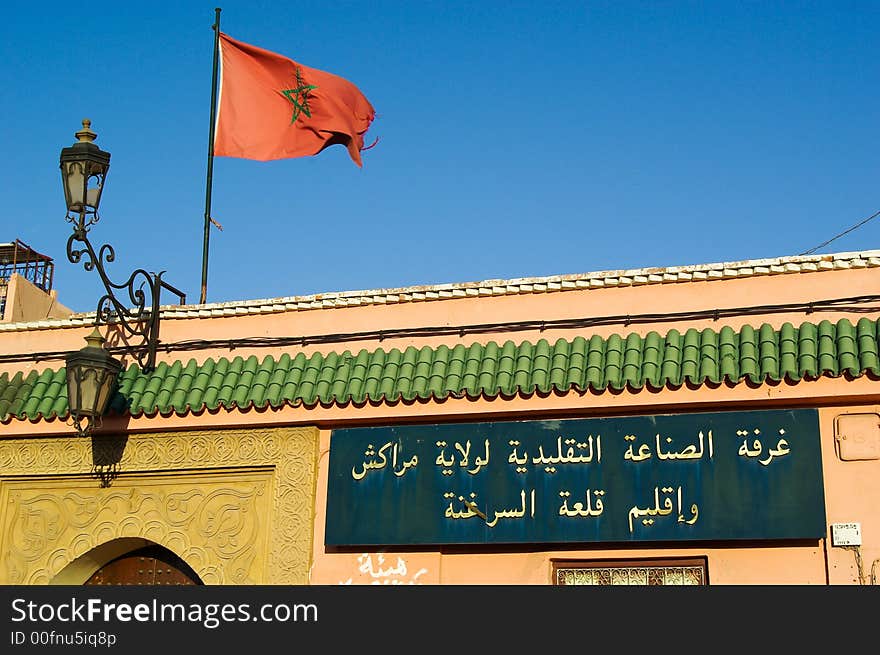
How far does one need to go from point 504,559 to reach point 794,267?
10.2ft

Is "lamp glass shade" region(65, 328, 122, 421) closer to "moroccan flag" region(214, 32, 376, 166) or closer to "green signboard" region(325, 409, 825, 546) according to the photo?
"green signboard" region(325, 409, 825, 546)

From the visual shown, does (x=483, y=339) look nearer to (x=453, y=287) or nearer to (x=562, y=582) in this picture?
(x=453, y=287)

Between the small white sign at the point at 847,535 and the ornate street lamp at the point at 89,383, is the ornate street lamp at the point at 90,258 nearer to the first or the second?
the ornate street lamp at the point at 89,383

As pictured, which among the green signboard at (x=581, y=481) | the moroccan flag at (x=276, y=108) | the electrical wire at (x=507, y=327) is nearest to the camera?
the green signboard at (x=581, y=481)

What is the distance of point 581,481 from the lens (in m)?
9.09

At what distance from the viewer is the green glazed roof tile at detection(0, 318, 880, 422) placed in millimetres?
8875

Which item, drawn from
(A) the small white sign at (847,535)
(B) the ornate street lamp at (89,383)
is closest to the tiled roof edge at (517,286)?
(B) the ornate street lamp at (89,383)

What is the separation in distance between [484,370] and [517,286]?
2.82 feet

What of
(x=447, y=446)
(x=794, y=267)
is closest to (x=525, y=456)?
(x=447, y=446)

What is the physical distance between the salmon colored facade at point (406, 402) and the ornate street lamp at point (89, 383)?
0.28m

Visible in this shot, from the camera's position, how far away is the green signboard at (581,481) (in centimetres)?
868

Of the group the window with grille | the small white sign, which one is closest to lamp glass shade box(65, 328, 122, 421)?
the window with grille

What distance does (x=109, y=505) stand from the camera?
1023cm

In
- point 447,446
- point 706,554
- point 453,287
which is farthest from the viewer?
point 453,287
